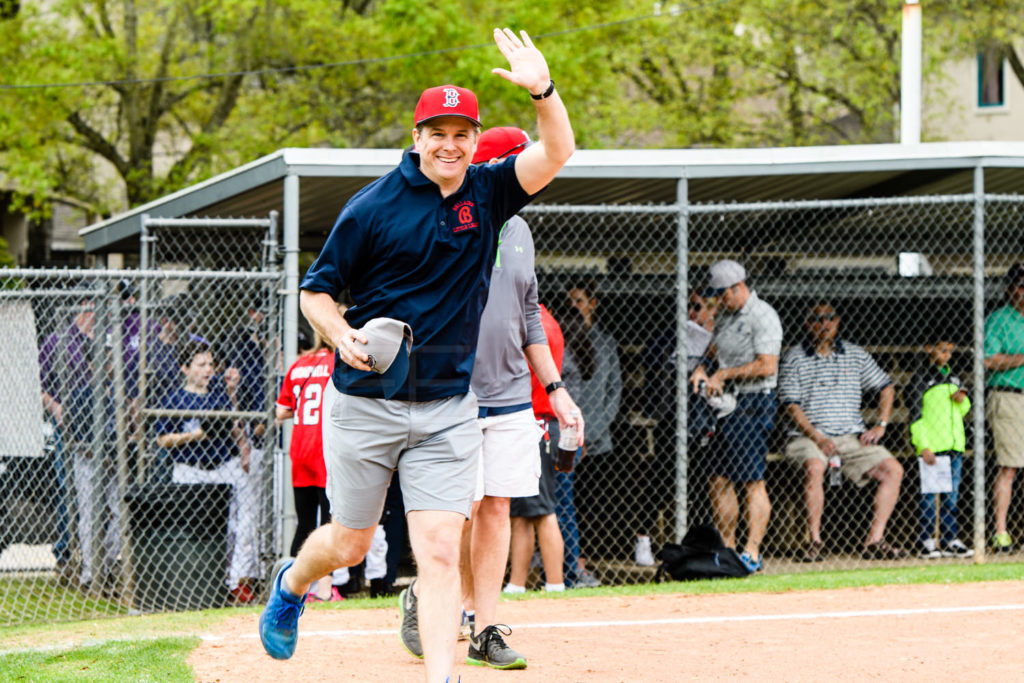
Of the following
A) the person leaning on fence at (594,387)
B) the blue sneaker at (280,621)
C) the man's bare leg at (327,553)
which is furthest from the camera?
the person leaning on fence at (594,387)

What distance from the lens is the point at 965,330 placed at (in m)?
10.0

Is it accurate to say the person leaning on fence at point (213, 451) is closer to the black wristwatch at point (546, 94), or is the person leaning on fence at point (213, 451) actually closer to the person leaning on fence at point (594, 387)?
the person leaning on fence at point (594, 387)

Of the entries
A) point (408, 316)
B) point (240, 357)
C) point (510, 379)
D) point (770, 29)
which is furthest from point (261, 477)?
point (770, 29)

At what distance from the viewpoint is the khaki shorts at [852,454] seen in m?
9.06

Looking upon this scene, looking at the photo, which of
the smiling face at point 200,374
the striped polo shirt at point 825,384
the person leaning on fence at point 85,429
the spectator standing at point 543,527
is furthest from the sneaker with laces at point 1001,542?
the person leaning on fence at point 85,429

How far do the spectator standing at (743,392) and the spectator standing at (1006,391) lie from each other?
6.03 feet

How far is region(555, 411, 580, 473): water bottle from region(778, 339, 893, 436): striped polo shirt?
438 centimetres

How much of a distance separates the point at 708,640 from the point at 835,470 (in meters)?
3.76

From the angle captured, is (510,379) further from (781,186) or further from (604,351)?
(781,186)

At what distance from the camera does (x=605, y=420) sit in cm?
845

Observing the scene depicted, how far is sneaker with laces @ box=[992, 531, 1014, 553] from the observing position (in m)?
8.63

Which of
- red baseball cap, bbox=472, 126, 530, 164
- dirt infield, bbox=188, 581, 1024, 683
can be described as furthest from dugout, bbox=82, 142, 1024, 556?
red baseball cap, bbox=472, 126, 530, 164

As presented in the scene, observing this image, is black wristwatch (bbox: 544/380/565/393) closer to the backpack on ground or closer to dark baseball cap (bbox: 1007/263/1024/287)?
the backpack on ground

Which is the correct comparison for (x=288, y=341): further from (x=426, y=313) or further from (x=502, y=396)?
(x=426, y=313)
